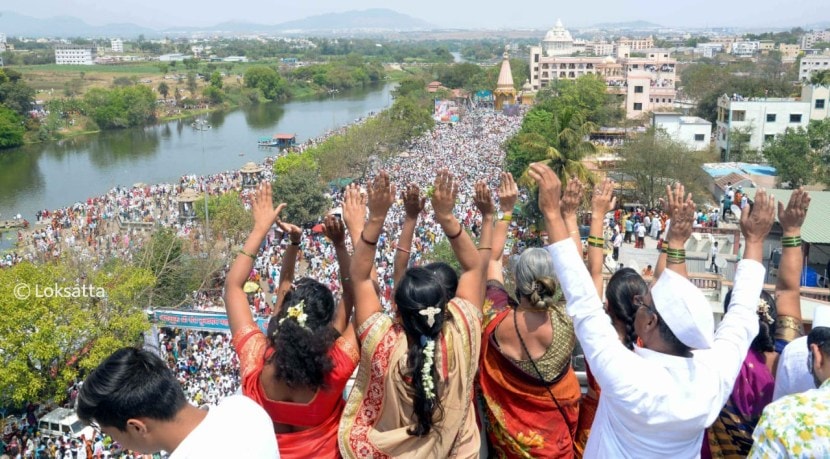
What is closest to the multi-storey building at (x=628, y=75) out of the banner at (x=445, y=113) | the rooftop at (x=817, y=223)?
the banner at (x=445, y=113)

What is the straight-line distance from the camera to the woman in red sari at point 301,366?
1.67m

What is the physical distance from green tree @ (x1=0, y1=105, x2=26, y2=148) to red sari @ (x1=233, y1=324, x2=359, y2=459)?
36.2 meters

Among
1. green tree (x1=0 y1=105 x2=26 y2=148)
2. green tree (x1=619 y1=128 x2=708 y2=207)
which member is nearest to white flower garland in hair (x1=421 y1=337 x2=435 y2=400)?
green tree (x1=619 y1=128 x2=708 y2=207)

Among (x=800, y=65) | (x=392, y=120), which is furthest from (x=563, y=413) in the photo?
(x=800, y=65)

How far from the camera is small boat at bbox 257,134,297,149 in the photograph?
33312 millimetres

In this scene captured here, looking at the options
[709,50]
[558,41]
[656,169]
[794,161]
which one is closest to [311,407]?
[656,169]

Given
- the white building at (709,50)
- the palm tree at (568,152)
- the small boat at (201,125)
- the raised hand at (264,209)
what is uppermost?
the white building at (709,50)

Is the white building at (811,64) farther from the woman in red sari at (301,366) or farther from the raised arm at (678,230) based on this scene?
the woman in red sari at (301,366)

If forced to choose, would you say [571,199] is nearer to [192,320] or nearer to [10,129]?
[192,320]

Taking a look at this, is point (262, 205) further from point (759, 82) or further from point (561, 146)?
point (759, 82)

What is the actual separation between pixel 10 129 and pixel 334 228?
119ft

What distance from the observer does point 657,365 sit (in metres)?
1.33

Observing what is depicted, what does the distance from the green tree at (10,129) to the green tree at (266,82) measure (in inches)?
863

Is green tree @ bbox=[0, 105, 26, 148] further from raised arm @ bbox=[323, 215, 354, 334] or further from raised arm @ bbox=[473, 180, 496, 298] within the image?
raised arm @ bbox=[473, 180, 496, 298]
